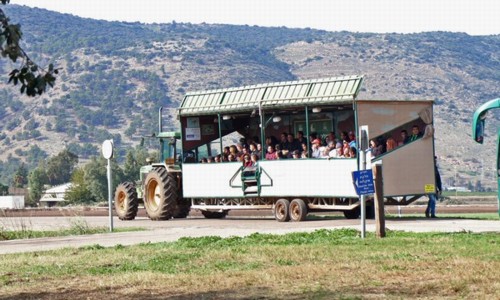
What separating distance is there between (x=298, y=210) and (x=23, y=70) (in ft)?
72.1

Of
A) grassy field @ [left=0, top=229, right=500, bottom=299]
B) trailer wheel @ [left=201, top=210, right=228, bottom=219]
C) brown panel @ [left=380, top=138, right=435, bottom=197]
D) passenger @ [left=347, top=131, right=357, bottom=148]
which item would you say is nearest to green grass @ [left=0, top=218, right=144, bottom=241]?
passenger @ [left=347, top=131, right=357, bottom=148]

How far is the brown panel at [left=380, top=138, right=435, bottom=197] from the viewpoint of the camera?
31.1 m

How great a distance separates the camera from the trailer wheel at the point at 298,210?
3212 cm

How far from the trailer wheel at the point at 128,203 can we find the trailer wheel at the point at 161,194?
1048mm

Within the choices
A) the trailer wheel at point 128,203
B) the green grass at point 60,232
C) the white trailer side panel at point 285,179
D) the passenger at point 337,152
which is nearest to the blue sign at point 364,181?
the white trailer side panel at point 285,179

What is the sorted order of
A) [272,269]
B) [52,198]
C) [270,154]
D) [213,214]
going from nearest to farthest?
[272,269]
[270,154]
[213,214]
[52,198]

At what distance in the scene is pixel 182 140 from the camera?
3703 centimetres

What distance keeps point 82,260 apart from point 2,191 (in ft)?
255

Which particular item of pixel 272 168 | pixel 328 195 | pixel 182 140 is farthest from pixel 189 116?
pixel 328 195

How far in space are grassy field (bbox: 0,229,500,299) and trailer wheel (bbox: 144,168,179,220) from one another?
13.7 metres

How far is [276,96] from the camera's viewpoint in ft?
109

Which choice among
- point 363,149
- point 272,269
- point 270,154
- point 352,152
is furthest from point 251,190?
point 272,269

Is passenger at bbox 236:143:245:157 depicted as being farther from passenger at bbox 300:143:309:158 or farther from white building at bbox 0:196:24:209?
white building at bbox 0:196:24:209

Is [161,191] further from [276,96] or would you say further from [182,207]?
[276,96]
